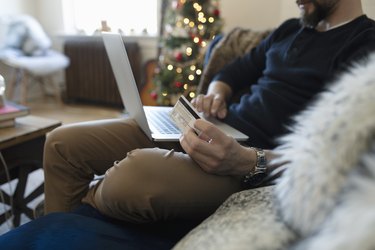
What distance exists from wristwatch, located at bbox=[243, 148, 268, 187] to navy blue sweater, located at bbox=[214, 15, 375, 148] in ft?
0.76

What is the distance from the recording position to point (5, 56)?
10.2ft

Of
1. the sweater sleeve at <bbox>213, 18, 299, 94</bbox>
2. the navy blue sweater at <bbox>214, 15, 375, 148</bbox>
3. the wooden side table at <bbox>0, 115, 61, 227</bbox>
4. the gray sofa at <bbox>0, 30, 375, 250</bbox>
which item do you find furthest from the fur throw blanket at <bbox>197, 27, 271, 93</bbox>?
the gray sofa at <bbox>0, 30, 375, 250</bbox>

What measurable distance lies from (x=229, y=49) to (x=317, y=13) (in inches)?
18.4

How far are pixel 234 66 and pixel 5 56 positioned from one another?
2.67m

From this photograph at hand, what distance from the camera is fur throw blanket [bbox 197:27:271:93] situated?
142 cm

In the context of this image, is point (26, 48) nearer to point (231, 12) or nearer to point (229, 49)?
point (231, 12)

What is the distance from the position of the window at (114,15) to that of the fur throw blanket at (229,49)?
2082mm

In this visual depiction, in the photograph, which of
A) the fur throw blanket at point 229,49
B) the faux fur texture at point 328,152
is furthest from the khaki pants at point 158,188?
the fur throw blanket at point 229,49

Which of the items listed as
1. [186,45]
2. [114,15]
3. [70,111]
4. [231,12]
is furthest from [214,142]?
[114,15]

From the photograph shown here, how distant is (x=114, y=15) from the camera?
3.64m

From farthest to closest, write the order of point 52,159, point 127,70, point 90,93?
point 90,93 → point 52,159 → point 127,70

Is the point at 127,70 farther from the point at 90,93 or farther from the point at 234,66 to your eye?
the point at 90,93

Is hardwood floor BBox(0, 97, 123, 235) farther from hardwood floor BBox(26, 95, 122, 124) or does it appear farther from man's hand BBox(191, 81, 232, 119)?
man's hand BBox(191, 81, 232, 119)

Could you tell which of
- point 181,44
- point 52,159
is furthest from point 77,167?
point 181,44
